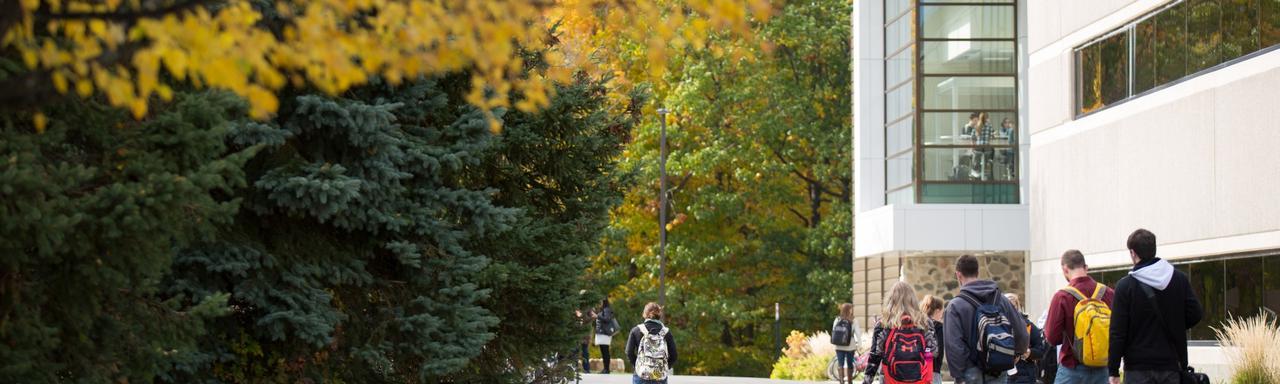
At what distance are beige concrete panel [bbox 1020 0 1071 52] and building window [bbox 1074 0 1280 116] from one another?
2.62 ft

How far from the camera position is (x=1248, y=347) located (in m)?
17.1

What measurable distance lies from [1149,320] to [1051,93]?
18.5 m

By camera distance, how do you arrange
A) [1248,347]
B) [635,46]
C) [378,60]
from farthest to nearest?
[635,46] → [1248,347] → [378,60]

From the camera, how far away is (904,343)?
12.3 meters

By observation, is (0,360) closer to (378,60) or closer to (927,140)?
(378,60)

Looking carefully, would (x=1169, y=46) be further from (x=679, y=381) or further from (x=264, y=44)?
(x=264, y=44)

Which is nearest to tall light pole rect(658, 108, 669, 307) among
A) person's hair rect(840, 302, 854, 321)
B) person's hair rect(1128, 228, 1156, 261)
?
person's hair rect(840, 302, 854, 321)

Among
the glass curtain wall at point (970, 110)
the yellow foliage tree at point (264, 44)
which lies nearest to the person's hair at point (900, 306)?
the yellow foliage tree at point (264, 44)

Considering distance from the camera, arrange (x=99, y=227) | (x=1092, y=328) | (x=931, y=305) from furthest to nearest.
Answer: (x=931, y=305)
(x=1092, y=328)
(x=99, y=227)

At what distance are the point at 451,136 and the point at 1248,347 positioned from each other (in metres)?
8.88

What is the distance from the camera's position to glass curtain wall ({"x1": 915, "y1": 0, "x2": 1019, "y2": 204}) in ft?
111

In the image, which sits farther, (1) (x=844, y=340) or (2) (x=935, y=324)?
(1) (x=844, y=340)

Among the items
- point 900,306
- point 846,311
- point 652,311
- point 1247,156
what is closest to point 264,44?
point 900,306

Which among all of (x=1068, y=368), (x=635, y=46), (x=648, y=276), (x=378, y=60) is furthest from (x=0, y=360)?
(x=648, y=276)
